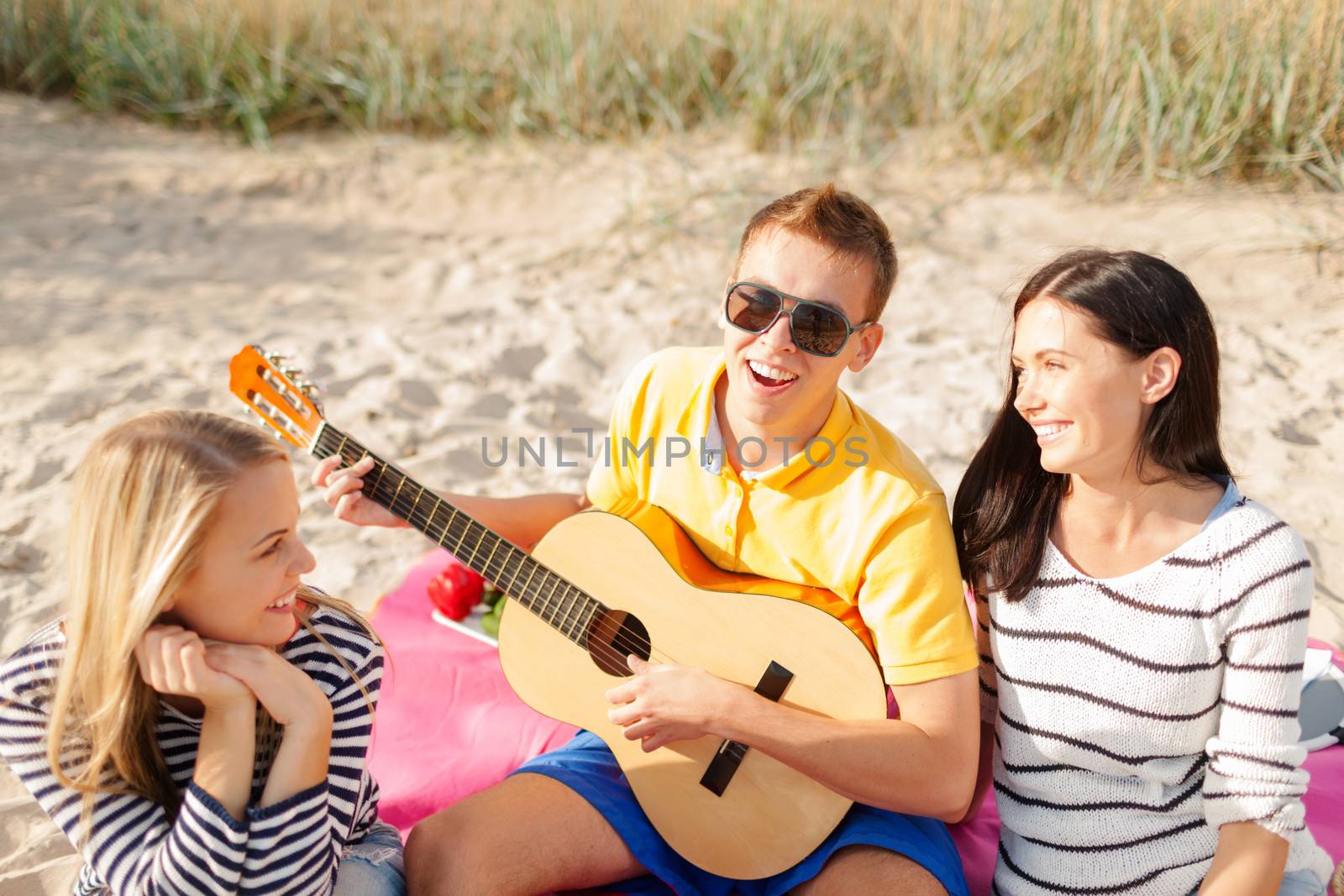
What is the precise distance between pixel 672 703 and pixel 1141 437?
39.5 inches

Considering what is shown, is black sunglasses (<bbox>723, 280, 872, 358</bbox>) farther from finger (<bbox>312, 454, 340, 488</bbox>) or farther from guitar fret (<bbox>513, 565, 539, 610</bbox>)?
finger (<bbox>312, 454, 340, 488</bbox>)

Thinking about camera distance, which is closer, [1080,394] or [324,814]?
[324,814]

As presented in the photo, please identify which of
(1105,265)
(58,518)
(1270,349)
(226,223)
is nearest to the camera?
(1105,265)

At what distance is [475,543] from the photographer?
94.3 inches

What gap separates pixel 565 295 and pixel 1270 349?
316 centimetres

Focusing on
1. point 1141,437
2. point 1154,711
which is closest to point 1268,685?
point 1154,711

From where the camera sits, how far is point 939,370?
15.3 ft

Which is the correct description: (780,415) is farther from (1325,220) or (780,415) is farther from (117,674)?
(1325,220)

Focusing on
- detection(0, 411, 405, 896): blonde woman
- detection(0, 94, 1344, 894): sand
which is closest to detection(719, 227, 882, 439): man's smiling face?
detection(0, 411, 405, 896): blonde woman

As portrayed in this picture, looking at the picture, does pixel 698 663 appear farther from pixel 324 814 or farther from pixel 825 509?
pixel 324 814

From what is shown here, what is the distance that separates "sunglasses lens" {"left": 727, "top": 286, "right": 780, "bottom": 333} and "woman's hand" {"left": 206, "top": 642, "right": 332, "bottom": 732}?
1.07m

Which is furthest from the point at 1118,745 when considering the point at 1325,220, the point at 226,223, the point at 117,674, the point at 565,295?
the point at 226,223

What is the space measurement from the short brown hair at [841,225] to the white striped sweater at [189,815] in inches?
47.8

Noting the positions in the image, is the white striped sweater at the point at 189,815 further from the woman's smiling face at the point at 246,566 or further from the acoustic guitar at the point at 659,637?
the acoustic guitar at the point at 659,637
